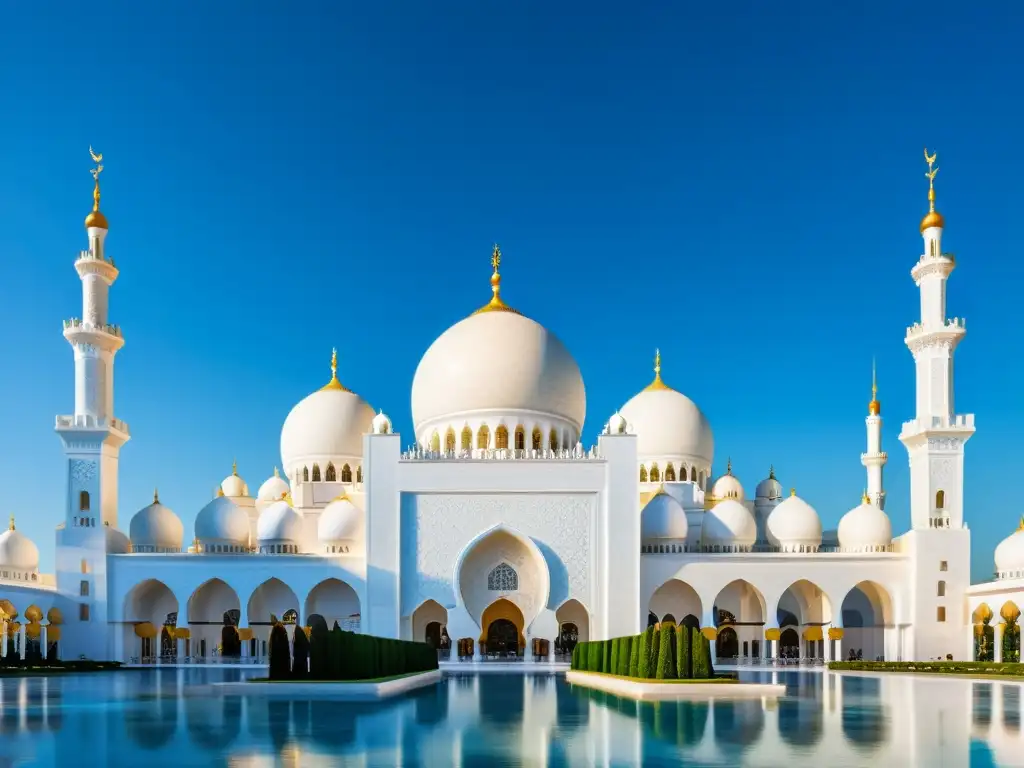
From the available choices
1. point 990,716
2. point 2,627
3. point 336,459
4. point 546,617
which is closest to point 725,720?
point 990,716

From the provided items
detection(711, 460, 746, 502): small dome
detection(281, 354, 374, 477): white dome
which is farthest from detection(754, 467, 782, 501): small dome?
detection(281, 354, 374, 477): white dome

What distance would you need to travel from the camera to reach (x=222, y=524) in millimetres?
27031

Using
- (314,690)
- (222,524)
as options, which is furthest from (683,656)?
(222,524)

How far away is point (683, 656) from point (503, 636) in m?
12.8

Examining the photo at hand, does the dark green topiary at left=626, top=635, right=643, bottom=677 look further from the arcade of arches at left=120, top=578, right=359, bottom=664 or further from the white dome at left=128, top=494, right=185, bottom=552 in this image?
the white dome at left=128, top=494, right=185, bottom=552

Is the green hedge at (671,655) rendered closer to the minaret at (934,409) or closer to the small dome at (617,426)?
the small dome at (617,426)

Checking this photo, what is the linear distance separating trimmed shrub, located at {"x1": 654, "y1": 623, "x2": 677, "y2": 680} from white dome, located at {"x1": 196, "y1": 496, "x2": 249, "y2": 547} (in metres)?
15.5

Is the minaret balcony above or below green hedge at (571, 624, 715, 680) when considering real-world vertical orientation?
above

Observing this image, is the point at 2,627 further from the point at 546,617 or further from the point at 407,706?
the point at 407,706

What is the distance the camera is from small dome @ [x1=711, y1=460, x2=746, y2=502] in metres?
31.1

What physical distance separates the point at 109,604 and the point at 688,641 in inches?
628

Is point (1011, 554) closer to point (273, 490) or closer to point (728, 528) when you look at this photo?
point (728, 528)

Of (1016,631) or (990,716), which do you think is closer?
(990,716)

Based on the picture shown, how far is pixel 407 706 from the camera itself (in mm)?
12125
